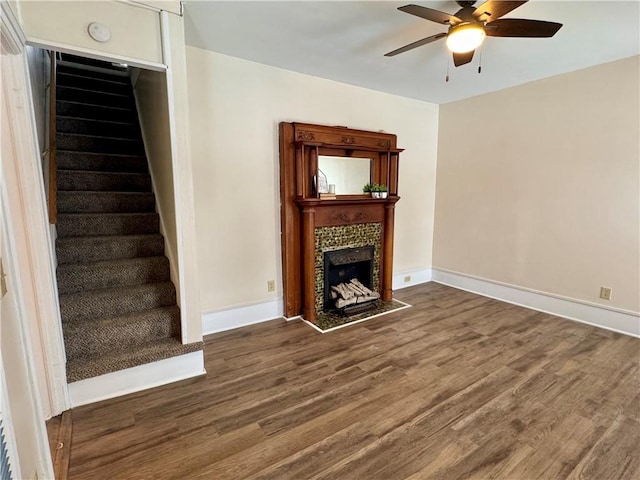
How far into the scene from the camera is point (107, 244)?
271 centimetres

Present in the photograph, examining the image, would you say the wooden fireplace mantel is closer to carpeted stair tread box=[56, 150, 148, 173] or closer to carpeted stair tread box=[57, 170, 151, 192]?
carpeted stair tread box=[57, 170, 151, 192]

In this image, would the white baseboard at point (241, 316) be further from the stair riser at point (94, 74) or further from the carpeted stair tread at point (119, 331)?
the stair riser at point (94, 74)

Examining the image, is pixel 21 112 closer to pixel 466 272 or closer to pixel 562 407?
pixel 562 407

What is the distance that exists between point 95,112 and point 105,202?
1.40 meters

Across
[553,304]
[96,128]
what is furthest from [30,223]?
[553,304]

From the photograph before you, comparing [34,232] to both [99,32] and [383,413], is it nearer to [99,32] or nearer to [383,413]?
[99,32]

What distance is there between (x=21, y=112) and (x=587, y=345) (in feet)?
14.5

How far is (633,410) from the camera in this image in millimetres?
1981

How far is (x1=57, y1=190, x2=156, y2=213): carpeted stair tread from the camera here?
2.82 metres

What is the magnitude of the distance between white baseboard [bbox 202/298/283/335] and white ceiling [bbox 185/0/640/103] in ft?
7.76

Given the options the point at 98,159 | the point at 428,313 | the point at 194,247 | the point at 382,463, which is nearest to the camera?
the point at 382,463

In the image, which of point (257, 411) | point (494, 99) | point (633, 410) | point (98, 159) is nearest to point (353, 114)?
point (494, 99)

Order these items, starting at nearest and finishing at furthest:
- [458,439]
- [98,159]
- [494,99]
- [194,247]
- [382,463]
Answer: [382,463] < [458,439] < [194,247] < [98,159] < [494,99]

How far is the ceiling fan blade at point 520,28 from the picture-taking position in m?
1.82
